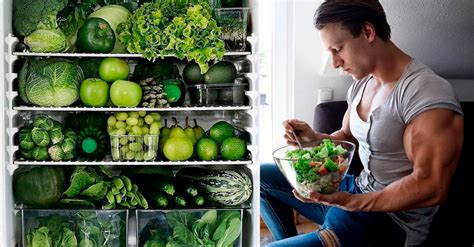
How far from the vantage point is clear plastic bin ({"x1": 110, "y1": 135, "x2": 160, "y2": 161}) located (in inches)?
96.5

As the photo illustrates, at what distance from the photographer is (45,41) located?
7.75ft

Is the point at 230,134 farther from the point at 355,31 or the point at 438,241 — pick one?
the point at 438,241

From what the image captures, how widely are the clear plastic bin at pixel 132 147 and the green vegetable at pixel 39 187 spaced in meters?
0.24

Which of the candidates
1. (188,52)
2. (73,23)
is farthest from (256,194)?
(73,23)

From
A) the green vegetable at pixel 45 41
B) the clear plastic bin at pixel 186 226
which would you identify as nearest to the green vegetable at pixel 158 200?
the clear plastic bin at pixel 186 226

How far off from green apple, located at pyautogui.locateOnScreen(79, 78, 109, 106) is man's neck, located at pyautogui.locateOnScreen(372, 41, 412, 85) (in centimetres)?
95

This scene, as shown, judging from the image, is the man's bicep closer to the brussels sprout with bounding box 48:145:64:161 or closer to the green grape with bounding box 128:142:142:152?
the green grape with bounding box 128:142:142:152

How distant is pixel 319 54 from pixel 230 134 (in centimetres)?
82

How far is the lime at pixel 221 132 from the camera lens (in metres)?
2.52

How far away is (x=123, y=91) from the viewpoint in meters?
2.39

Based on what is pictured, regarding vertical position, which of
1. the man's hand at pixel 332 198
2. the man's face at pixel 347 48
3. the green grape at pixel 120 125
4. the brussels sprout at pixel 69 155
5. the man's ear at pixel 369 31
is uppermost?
the man's ear at pixel 369 31

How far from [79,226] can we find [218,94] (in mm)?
702

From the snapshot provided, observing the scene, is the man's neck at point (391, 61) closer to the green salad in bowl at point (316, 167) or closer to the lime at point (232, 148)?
the green salad in bowl at point (316, 167)

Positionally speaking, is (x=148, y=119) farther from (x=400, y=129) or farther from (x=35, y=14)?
(x=400, y=129)
